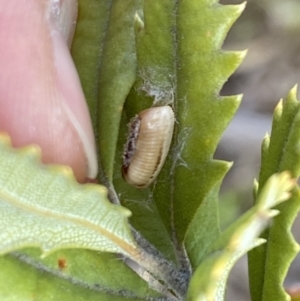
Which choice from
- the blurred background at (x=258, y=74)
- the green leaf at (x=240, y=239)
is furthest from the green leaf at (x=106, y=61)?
the blurred background at (x=258, y=74)

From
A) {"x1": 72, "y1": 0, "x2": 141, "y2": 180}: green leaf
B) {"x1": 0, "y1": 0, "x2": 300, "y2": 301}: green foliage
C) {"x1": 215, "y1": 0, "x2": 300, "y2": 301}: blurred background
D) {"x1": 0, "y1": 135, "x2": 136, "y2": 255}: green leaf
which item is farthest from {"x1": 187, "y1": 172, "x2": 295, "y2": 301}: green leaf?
{"x1": 215, "y1": 0, "x2": 300, "y2": 301}: blurred background

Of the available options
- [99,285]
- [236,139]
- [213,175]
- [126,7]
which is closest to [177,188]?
[213,175]

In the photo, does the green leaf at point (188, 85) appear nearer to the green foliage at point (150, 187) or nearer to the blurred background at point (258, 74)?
the green foliage at point (150, 187)

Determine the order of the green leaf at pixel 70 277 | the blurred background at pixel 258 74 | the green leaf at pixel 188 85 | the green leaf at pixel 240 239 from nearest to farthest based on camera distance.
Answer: the green leaf at pixel 240 239
the green leaf at pixel 70 277
the green leaf at pixel 188 85
the blurred background at pixel 258 74

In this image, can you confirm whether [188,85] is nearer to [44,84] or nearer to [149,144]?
[149,144]

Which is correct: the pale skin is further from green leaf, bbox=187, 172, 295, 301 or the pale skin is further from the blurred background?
the blurred background

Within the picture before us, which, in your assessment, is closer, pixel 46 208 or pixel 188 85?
pixel 46 208

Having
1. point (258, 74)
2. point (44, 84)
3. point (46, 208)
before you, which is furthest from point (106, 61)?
point (258, 74)
